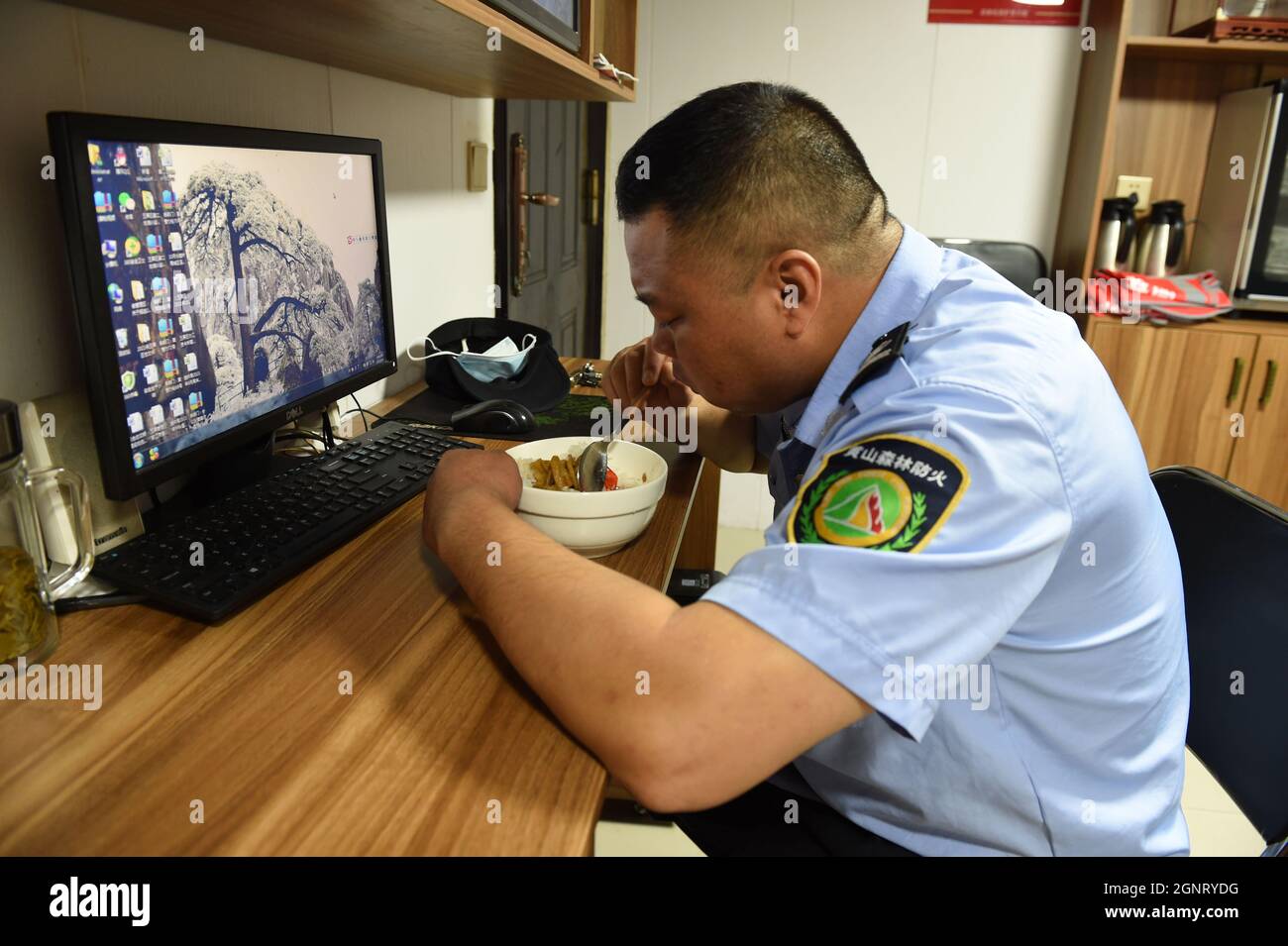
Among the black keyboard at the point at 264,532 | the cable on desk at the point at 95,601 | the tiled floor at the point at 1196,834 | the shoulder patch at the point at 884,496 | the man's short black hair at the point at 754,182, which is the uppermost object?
the man's short black hair at the point at 754,182

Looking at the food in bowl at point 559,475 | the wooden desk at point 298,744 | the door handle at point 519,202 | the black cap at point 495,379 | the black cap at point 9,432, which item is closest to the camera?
the wooden desk at point 298,744

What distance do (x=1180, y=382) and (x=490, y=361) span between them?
2108 millimetres

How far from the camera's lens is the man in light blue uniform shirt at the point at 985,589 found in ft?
2.05

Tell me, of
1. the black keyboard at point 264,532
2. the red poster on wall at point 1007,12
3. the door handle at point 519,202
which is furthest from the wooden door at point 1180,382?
the black keyboard at point 264,532

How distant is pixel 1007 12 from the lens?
108 inches

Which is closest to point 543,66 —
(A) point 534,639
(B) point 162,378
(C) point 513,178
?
(B) point 162,378

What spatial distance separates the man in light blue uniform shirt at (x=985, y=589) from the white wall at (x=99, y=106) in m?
0.73

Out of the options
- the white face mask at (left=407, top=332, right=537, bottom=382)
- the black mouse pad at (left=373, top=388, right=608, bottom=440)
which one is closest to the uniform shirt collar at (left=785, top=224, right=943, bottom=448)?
the black mouse pad at (left=373, top=388, right=608, bottom=440)

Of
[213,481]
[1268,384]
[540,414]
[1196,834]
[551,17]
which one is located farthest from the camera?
[1268,384]

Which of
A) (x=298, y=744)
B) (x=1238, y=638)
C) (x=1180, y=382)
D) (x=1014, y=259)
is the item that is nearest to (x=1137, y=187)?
(x=1014, y=259)

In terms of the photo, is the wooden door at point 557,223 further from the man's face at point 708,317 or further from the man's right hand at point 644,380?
the man's face at point 708,317

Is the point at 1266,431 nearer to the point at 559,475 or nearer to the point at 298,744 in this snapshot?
the point at 559,475

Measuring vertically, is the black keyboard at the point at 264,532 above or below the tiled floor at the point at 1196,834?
above
